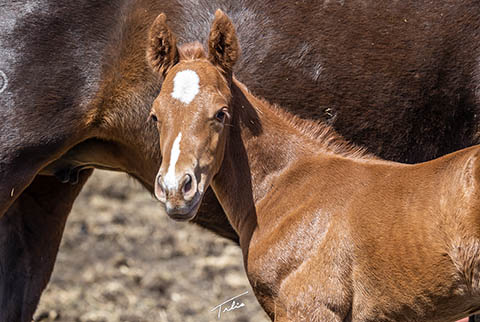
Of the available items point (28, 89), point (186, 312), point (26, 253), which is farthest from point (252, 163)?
point (186, 312)

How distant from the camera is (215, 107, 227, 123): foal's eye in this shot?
333 cm

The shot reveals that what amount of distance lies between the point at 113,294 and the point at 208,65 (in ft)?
9.82

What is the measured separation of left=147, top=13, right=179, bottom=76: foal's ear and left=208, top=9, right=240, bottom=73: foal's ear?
0.53ft

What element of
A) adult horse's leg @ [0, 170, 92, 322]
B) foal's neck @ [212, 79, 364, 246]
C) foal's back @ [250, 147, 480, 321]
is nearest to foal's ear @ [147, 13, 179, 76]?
foal's neck @ [212, 79, 364, 246]

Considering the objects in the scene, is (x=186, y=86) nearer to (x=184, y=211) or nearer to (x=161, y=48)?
(x=161, y=48)

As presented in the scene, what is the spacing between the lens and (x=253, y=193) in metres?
3.65

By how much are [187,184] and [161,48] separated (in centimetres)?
71

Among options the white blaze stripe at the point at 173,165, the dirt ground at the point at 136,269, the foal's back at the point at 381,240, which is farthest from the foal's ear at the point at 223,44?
the dirt ground at the point at 136,269

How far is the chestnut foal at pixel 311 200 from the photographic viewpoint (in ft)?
9.90

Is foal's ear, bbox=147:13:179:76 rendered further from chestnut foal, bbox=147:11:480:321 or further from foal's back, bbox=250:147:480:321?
Result: foal's back, bbox=250:147:480:321

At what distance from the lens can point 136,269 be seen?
253 inches

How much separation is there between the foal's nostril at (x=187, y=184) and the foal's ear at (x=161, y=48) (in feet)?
2.03

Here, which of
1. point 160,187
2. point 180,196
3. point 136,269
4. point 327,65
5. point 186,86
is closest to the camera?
point 180,196

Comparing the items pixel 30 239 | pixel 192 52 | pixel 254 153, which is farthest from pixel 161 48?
pixel 30 239
